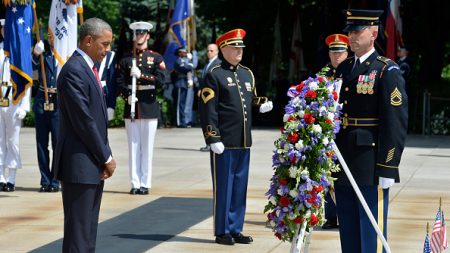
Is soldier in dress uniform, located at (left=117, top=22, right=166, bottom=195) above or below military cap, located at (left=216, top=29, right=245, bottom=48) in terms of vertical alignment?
below

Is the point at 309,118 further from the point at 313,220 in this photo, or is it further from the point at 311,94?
the point at 313,220

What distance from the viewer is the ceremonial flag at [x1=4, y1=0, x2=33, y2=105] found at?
13734mm

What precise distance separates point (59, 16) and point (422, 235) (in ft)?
20.8

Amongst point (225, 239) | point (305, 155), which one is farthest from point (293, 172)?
point (225, 239)

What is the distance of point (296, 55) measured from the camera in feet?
102

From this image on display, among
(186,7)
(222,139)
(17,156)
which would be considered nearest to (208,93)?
(222,139)

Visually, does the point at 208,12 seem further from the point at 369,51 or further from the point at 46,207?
the point at 369,51

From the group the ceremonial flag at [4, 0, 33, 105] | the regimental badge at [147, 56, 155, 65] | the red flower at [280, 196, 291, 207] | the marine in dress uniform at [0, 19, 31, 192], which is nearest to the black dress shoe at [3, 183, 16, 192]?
the marine in dress uniform at [0, 19, 31, 192]

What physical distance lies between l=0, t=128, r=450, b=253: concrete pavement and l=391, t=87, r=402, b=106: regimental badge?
101 inches

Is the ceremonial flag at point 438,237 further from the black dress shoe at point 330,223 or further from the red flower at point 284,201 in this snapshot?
the black dress shoe at point 330,223

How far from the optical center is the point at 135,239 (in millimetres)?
10070

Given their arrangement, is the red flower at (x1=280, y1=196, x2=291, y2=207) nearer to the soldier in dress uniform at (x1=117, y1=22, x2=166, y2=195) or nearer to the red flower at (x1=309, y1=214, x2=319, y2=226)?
the red flower at (x1=309, y1=214, x2=319, y2=226)

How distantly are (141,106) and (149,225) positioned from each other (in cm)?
279

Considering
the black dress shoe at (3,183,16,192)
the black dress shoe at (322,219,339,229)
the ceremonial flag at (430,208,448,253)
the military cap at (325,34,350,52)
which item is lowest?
the black dress shoe at (3,183,16,192)
